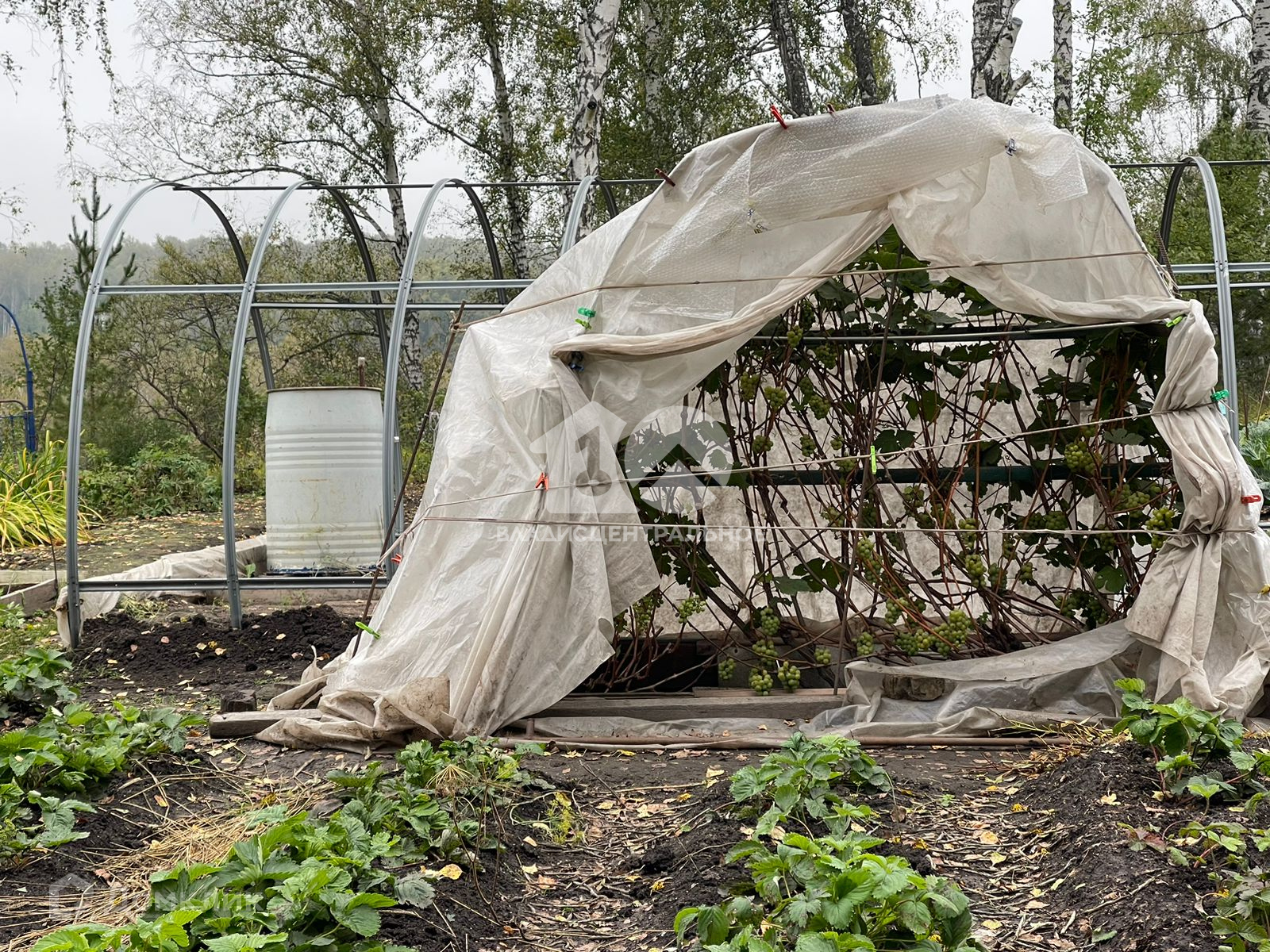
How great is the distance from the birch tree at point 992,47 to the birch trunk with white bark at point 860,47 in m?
1.40

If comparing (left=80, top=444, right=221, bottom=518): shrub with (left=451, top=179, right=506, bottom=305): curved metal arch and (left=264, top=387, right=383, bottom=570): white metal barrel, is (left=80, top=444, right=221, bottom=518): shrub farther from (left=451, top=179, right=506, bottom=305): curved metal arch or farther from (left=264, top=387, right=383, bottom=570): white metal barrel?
(left=264, top=387, right=383, bottom=570): white metal barrel

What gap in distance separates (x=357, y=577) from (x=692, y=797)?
268 centimetres

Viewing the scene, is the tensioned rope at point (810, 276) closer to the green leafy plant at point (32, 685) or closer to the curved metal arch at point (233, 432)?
the curved metal arch at point (233, 432)

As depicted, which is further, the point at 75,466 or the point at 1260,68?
the point at 1260,68

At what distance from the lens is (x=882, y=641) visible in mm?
4723

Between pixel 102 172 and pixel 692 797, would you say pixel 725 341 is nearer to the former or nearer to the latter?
pixel 692 797

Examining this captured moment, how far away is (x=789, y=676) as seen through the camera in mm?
4484

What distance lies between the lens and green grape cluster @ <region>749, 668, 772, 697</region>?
176 inches

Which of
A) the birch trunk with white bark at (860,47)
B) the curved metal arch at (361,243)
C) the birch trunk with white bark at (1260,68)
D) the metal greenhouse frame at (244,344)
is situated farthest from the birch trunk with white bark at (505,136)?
the birch trunk with white bark at (1260,68)

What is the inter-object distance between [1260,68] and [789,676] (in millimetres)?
8012

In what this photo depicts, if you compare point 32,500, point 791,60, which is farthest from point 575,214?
point 791,60

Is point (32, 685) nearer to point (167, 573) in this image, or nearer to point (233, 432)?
point (233, 432)

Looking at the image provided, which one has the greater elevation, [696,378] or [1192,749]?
[696,378]

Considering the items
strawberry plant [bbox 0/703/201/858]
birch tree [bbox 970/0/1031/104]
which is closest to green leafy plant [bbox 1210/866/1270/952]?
strawberry plant [bbox 0/703/201/858]
